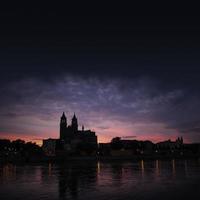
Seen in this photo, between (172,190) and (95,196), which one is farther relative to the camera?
(172,190)

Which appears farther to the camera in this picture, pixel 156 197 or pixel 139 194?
pixel 139 194

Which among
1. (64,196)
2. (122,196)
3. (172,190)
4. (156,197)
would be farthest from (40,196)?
(172,190)

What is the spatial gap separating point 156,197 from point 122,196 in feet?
9.50

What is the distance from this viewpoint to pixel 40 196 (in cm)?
3020

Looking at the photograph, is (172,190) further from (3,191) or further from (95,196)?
(3,191)

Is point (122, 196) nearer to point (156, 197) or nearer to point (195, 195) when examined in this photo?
point (156, 197)

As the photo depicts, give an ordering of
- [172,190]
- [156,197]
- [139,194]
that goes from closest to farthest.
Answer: [156,197]
[139,194]
[172,190]

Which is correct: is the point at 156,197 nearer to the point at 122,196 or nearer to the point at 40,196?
the point at 122,196

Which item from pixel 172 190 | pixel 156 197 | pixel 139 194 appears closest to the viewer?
pixel 156 197

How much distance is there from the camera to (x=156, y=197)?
95.6 ft

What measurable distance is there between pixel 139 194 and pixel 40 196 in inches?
347

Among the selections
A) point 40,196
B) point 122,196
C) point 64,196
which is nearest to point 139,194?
point 122,196

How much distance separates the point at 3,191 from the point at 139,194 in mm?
13388

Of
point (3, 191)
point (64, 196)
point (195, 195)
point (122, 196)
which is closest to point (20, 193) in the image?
point (3, 191)
